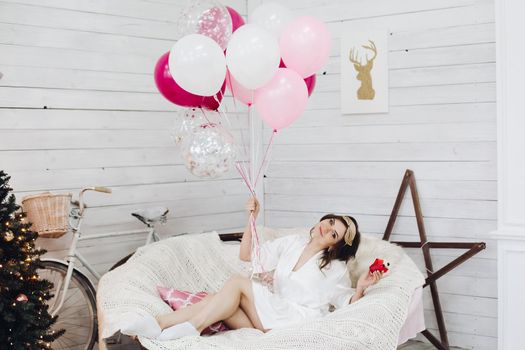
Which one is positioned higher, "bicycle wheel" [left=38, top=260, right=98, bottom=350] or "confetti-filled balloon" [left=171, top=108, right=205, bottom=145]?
"confetti-filled balloon" [left=171, top=108, right=205, bottom=145]

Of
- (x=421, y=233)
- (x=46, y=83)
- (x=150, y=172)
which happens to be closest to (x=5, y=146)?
(x=46, y=83)

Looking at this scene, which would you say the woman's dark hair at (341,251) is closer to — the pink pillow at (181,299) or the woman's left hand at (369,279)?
the woman's left hand at (369,279)

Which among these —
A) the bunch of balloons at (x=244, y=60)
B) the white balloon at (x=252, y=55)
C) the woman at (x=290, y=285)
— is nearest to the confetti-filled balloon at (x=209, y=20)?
the bunch of balloons at (x=244, y=60)

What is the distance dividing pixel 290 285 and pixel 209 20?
1249 mm

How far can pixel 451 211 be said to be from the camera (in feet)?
10.8

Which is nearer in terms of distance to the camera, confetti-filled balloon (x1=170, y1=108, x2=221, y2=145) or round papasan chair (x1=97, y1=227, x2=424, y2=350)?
round papasan chair (x1=97, y1=227, x2=424, y2=350)

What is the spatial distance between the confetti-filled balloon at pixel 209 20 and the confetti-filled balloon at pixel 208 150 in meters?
0.38

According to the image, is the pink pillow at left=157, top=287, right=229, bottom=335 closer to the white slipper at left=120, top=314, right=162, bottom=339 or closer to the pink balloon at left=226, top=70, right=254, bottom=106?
the white slipper at left=120, top=314, right=162, bottom=339

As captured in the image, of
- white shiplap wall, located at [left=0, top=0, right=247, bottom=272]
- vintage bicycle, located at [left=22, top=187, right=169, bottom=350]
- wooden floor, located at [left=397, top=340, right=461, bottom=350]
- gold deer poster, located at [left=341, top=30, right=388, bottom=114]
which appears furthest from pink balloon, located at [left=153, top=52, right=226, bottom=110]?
wooden floor, located at [left=397, top=340, right=461, bottom=350]

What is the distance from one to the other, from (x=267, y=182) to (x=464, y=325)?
5.06 ft

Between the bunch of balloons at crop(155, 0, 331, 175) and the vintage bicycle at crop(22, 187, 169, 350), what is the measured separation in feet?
2.50

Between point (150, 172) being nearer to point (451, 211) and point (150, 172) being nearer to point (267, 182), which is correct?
point (267, 182)

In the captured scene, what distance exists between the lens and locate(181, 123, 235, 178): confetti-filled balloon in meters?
2.44

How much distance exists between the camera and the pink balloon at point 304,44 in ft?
8.29
